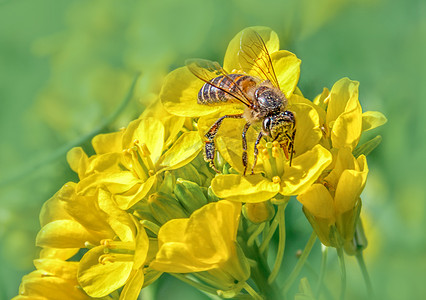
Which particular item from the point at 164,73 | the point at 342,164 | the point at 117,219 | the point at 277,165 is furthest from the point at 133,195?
the point at 164,73

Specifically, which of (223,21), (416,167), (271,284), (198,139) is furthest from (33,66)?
(416,167)

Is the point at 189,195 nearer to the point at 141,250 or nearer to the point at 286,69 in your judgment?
Result: the point at 141,250

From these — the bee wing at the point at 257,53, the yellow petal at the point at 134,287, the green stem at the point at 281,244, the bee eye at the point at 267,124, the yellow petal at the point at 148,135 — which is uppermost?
the bee wing at the point at 257,53

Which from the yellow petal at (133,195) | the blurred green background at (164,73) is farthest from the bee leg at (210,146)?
the blurred green background at (164,73)

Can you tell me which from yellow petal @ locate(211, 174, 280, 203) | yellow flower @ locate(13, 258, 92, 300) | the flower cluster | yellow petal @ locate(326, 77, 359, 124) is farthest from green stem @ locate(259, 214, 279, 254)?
yellow flower @ locate(13, 258, 92, 300)

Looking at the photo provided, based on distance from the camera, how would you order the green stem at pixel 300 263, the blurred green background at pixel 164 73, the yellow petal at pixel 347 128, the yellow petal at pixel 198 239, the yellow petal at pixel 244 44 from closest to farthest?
the yellow petal at pixel 198 239
the yellow petal at pixel 347 128
the green stem at pixel 300 263
the yellow petal at pixel 244 44
the blurred green background at pixel 164 73

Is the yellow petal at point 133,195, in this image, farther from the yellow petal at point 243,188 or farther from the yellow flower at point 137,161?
the yellow petal at point 243,188

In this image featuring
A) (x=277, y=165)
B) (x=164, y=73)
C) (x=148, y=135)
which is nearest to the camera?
(x=277, y=165)

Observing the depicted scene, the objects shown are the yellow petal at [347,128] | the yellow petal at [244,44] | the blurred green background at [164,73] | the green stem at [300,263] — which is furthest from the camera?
the blurred green background at [164,73]
